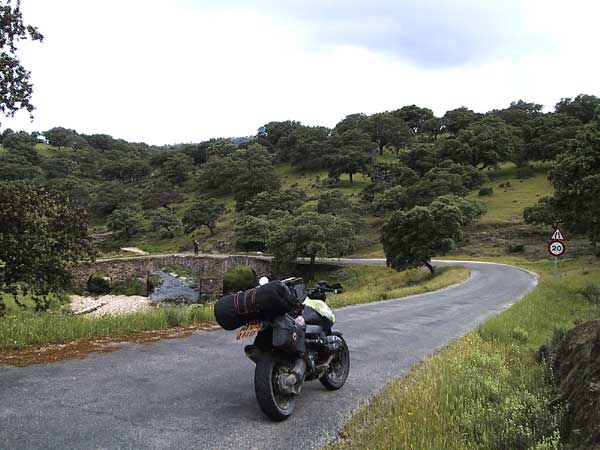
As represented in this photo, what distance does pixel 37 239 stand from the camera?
343 inches

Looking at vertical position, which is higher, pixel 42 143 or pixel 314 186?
pixel 42 143

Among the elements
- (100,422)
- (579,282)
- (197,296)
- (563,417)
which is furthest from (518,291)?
(197,296)

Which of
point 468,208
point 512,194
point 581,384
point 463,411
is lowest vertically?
point 463,411

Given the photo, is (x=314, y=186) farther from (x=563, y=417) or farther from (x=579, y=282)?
(x=563, y=417)

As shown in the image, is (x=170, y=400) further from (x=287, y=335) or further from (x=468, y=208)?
(x=468, y=208)

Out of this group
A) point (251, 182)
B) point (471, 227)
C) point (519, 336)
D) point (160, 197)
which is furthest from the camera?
point (160, 197)

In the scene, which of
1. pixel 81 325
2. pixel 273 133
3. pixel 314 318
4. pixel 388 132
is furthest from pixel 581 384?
pixel 273 133

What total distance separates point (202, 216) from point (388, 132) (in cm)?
5250

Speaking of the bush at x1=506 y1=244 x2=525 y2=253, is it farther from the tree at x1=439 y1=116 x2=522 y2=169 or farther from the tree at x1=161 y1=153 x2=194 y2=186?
the tree at x1=161 y1=153 x2=194 y2=186

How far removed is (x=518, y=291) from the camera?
24828mm

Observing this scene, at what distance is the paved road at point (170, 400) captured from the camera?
438 centimetres

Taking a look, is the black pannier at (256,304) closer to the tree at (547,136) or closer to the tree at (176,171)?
the tree at (547,136)

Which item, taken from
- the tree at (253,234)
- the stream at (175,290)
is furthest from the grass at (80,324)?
the tree at (253,234)

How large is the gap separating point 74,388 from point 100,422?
46.2 inches
